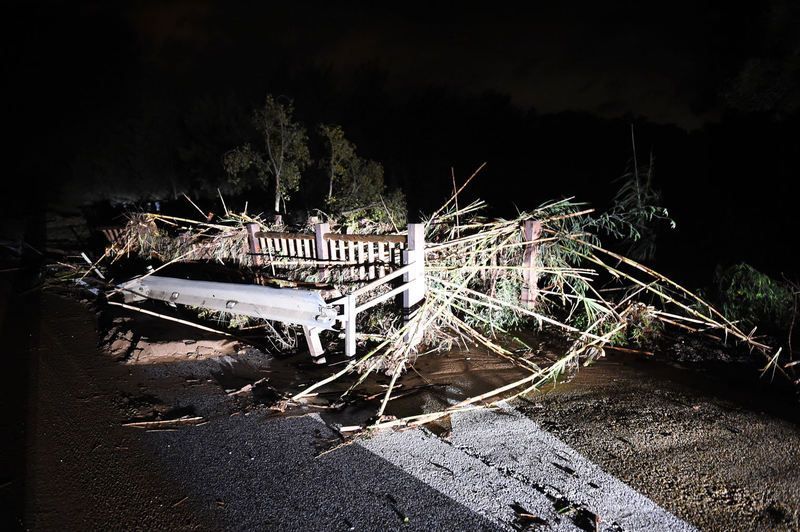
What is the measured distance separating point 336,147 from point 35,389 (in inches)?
511

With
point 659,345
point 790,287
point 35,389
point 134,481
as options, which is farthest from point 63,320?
point 790,287

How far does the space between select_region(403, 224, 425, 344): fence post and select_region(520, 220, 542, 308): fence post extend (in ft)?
5.59

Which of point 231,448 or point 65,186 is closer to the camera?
point 231,448

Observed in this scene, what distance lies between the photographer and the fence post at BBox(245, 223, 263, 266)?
721 centimetres

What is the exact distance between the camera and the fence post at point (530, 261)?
580 centimetres

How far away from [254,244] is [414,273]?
3.62 meters

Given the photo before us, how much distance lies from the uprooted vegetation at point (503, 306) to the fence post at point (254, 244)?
0.37ft

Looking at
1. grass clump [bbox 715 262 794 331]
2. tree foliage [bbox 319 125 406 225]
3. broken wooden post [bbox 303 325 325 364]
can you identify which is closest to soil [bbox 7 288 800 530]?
broken wooden post [bbox 303 325 325 364]

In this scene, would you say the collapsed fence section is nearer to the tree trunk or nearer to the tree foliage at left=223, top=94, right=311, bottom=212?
the tree trunk

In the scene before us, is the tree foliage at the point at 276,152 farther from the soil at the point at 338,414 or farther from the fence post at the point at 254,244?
the soil at the point at 338,414

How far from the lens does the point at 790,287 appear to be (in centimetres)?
601

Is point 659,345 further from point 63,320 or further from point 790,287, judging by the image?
point 63,320

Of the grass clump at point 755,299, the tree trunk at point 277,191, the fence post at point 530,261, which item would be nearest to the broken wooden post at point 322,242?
the fence post at point 530,261

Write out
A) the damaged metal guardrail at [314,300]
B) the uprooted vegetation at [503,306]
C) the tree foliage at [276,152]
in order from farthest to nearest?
the tree foliage at [276,152], the uprooted vegetation at [503,306], the damaged metal guardrail at [314,300]
